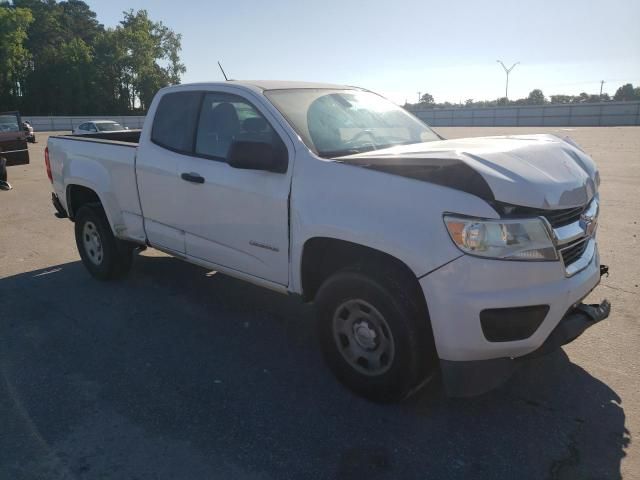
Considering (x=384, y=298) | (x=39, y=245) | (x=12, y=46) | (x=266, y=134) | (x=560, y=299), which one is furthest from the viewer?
(x=12, y=46)

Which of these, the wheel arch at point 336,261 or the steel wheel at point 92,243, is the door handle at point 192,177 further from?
the steel wheel at point 92,243

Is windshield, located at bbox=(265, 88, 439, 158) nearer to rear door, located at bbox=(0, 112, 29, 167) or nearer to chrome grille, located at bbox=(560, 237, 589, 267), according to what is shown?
chrome grille, located at bbox=(560, 237, 589, 267)

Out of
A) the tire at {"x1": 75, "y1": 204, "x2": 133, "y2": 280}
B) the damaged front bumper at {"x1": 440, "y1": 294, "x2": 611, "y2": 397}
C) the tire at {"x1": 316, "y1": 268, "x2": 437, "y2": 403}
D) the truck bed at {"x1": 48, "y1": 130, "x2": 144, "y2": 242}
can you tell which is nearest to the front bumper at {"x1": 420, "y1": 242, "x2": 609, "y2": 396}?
the damaged front bumper at {"x1": 440, "y1": 294, "x2": 611, "y2": 397}

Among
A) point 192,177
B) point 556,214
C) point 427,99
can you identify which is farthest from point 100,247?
point 427,99

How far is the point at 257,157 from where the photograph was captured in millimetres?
3443

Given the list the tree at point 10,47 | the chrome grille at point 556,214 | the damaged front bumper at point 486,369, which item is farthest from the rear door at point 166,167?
the tree at point 10,47

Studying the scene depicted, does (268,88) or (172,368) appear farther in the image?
(268,88)

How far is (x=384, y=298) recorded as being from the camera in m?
3.01

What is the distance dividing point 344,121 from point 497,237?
5.62ft

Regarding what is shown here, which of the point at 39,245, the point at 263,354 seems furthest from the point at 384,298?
the point at 39,245

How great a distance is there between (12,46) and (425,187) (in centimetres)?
6927

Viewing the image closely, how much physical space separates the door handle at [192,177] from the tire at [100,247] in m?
1.56

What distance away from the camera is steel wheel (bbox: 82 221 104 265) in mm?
5578

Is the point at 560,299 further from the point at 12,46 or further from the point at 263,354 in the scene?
the point at 12,46
